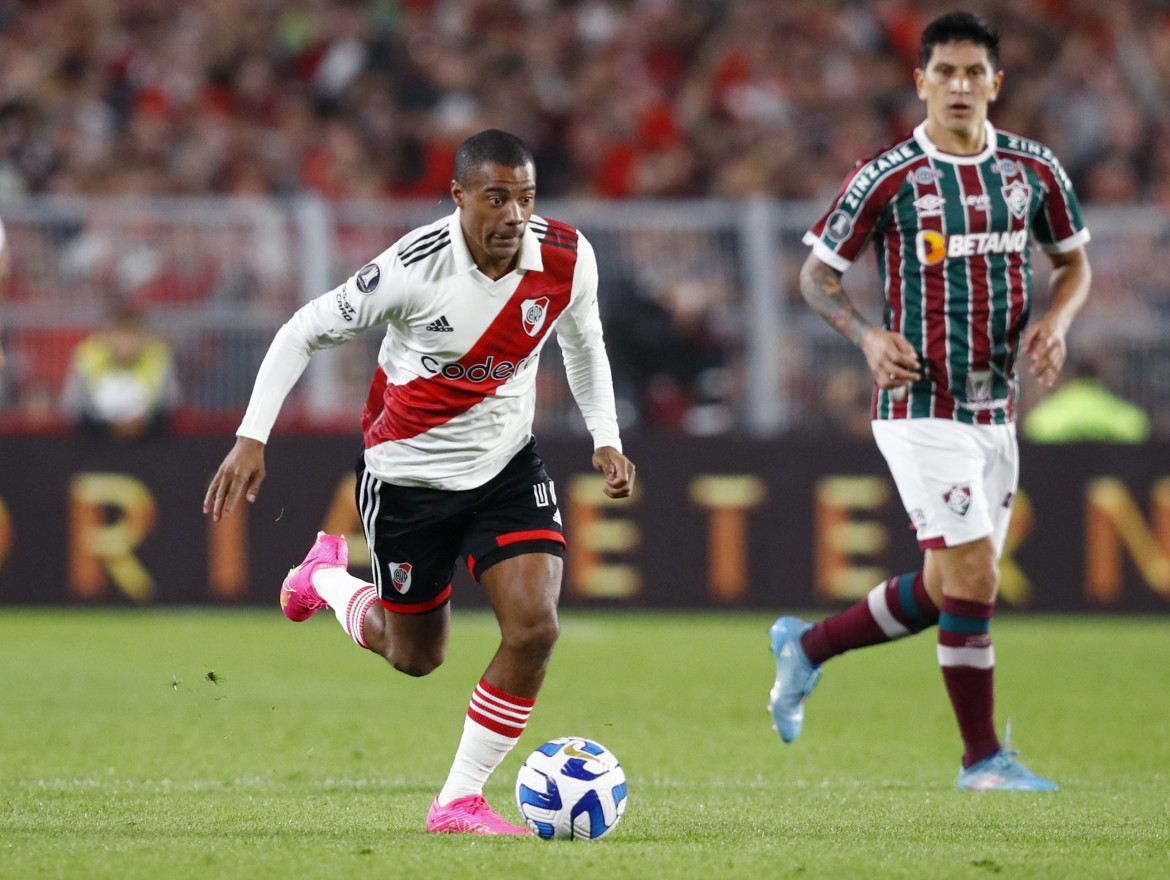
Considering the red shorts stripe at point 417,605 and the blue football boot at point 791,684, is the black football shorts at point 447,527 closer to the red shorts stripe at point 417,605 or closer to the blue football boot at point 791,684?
the red shorts stripe at point 417,605

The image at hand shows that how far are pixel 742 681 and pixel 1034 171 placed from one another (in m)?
4.02

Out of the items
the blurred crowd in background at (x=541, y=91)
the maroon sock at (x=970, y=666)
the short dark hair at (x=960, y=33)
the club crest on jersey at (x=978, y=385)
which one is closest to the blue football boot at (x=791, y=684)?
the maroon sock at (x=970, y=666)

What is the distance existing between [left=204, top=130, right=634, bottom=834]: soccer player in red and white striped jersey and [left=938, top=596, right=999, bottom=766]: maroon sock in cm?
160

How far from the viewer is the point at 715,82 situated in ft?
54.6

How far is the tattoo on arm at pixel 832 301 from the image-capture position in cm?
654

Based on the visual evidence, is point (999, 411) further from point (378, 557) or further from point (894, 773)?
point (378, 557)

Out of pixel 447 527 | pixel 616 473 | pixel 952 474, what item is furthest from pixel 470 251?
pixel 952 474

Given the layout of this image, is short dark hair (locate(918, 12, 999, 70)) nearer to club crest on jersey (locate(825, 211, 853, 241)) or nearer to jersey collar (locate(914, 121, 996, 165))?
jersey collar (locate(914, 121, 996, 165))

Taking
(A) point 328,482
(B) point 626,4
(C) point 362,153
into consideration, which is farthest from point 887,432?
(B) point 626,4

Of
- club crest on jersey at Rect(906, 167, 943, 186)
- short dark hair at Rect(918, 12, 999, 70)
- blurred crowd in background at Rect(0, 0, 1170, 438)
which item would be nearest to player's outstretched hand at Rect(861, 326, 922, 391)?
club crest on jersey at Rect(906, 167, 943, 186)

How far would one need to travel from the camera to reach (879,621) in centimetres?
695

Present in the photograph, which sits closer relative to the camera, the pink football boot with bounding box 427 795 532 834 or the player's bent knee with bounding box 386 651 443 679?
the pink football boot with bounding box 427 795 532 834

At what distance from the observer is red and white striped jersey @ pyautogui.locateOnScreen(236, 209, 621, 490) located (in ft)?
17.8

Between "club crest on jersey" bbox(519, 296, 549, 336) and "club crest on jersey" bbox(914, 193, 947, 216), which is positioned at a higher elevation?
"club crest on jersey" bbox(914, 193, 947, 216)
